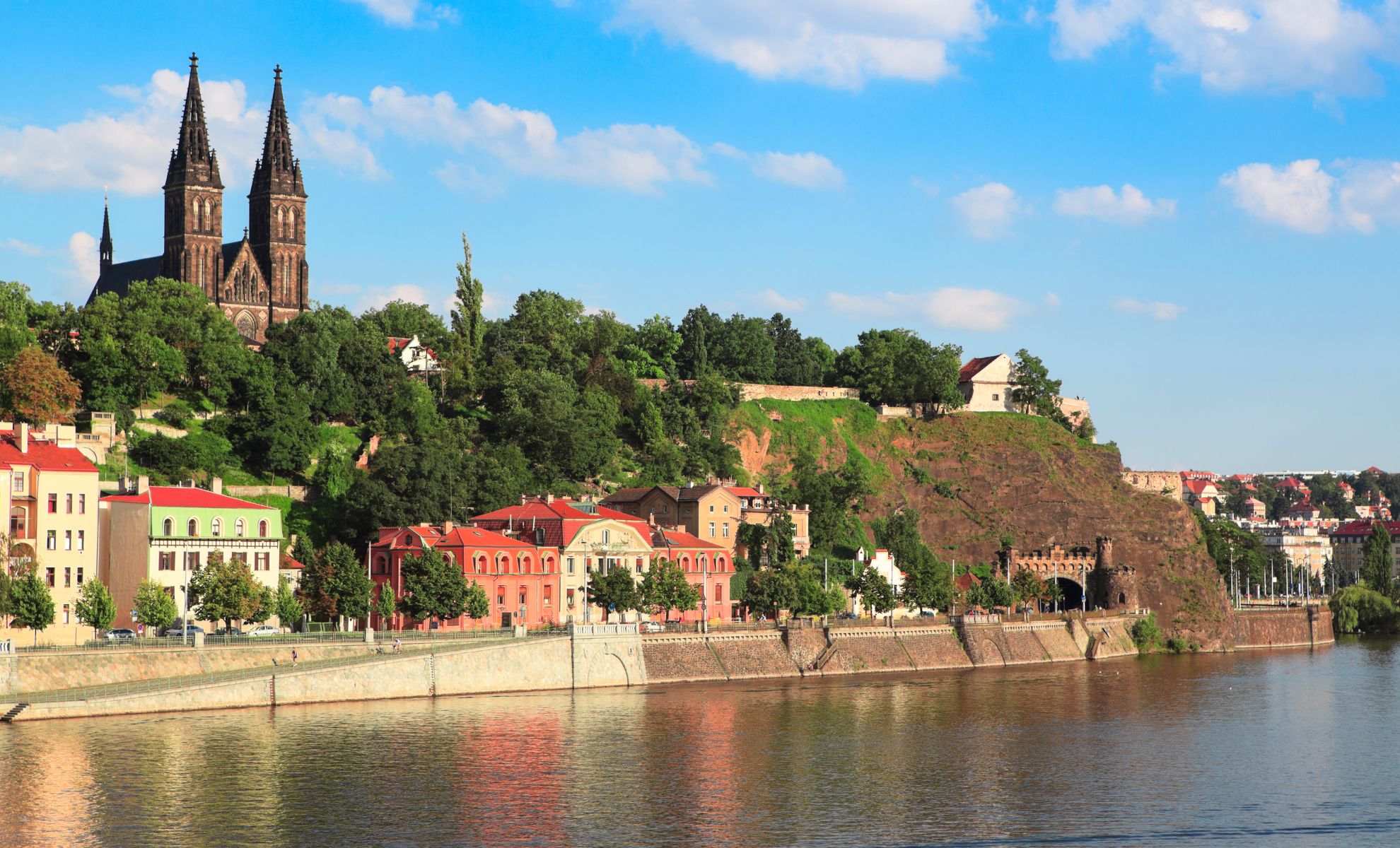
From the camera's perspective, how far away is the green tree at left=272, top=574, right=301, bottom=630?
89.8m

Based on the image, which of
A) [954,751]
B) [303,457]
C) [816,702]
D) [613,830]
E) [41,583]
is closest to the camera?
[613,830]

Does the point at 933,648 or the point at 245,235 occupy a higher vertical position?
the point at 245,235

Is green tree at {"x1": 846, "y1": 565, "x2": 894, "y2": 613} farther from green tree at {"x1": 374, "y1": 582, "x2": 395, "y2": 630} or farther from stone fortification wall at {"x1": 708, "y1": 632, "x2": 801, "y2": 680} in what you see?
green tree at {"x1": 374, "y1": 582, "x2": 395, "y2": 630}

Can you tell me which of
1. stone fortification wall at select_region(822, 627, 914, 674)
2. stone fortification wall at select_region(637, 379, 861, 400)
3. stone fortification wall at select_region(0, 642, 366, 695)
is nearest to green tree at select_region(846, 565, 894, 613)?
stone fortification wall at select_region(822, 627, 914, 674)

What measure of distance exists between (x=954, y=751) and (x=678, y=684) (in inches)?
941

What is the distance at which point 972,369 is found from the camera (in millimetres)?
171750

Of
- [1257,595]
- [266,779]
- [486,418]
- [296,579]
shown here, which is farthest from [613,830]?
[1257,595]

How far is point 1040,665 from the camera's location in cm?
11506

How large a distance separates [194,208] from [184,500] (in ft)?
218

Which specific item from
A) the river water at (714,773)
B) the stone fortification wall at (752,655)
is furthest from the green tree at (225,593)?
the stone fortification wall at (752,655)

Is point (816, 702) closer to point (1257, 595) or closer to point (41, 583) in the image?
point (41, 583)

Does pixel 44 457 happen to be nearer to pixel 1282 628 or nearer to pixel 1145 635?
pixel 1145 635

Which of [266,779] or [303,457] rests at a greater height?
[303,457]

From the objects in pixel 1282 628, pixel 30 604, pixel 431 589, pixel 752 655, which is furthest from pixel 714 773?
pixel 1282 628
